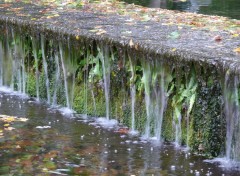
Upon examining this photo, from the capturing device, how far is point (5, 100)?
10.2m

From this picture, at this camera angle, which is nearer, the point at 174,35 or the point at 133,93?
the point at 133,93

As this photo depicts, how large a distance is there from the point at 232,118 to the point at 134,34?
242 centimetres

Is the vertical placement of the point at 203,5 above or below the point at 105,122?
above

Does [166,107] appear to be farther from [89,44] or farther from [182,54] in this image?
[89,44]

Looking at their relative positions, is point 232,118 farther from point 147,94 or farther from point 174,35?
point 174,35

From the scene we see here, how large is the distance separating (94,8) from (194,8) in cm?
647

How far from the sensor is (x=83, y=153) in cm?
754

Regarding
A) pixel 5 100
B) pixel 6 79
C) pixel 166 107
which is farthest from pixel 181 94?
pixel 6 79

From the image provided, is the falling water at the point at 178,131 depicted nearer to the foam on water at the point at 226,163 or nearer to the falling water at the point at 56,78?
the foam on water at the point at 226,163

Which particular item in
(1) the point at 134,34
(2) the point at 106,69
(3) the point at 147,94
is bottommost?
(3) the point at 147,94

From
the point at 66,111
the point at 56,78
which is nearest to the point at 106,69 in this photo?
the point at 66,111

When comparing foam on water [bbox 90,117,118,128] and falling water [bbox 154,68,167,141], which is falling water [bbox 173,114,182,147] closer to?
falling water [bbox 154,68,167,141]

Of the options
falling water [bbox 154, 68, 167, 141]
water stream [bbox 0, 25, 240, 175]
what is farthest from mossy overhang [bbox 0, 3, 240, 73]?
falling water [bbox 154, 68, 167, 141]

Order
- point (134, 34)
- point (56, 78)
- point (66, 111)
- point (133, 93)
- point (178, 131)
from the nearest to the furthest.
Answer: point (178, 131) → point (133, 93) → point (134, 34) → point (66, 111) → point (56, 78)
